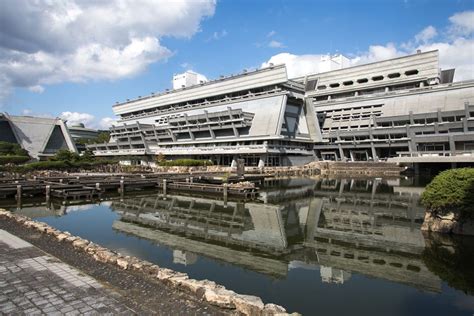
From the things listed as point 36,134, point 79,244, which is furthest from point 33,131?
point 79,244

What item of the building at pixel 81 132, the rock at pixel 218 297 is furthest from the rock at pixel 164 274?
the building at pixel 81 132

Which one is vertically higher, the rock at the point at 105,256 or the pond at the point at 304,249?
the rock at the point at 105,256

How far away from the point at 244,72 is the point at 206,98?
1388 centimetres

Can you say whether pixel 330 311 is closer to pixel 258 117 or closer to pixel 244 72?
pixel 258 117

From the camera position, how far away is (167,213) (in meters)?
25.2

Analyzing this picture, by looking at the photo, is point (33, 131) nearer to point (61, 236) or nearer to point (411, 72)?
point (61, 236)

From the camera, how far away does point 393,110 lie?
77.6m

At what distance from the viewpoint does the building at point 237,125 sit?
70438 millimetres

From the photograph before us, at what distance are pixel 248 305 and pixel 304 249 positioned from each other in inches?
361

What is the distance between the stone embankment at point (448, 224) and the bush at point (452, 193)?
0.28 metres

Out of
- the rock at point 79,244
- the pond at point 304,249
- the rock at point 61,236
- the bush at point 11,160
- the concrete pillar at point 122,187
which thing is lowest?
the pond at point 304,249

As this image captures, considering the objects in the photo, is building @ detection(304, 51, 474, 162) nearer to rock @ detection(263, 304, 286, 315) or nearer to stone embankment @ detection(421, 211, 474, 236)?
stone embankment @ detection(421, 211, 474, 236)

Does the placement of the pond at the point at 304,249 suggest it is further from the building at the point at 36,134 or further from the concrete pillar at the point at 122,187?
the building at the point at 36,134

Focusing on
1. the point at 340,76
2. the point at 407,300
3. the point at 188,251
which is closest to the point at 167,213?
the point at 188,251
